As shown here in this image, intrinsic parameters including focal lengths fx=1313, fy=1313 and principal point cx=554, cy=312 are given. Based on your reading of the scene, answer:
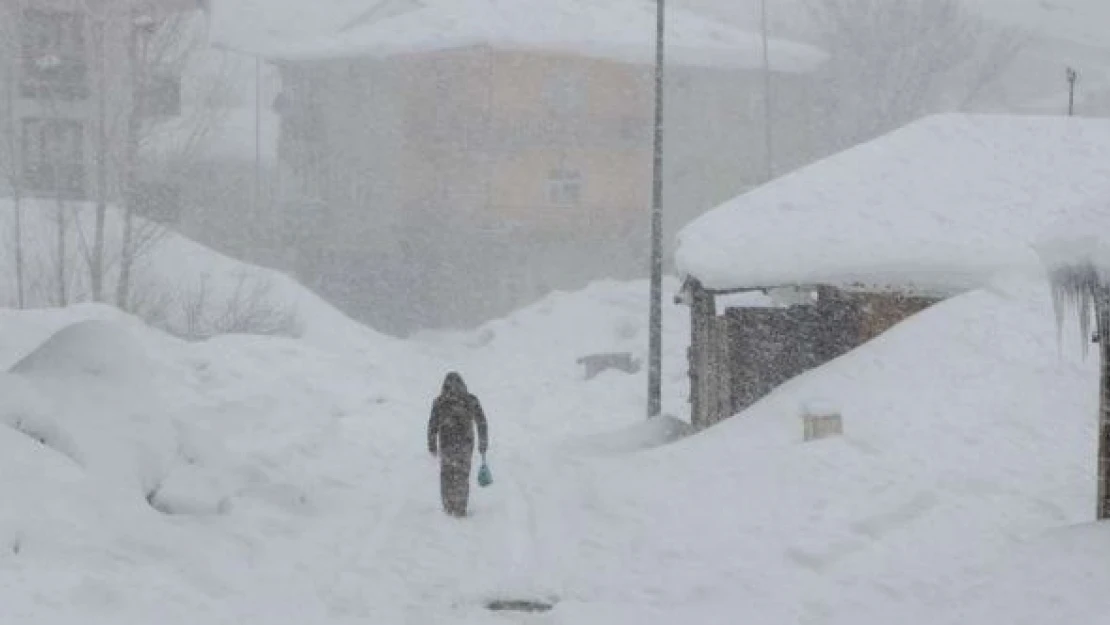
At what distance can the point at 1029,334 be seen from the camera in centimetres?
1864

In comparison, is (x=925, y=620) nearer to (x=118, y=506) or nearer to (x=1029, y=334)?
(x=118, y=506)

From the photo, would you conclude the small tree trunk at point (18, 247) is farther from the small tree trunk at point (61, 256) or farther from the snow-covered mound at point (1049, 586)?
the snow-covered mound at point (1049, 586)

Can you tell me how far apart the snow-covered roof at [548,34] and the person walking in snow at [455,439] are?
31465 millimetres

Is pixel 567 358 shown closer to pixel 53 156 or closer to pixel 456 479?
pixel 53 156

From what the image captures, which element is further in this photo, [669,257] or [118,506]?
[669,257]

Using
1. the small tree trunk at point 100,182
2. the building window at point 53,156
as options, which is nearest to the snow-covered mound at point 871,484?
the small tree trunk at point 100,182

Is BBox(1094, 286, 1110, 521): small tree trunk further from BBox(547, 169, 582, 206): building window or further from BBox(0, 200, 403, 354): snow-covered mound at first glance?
BBox(547, 169, 582, 206): building window

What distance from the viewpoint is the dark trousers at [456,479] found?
13.8m

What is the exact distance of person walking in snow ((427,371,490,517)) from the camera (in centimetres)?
1380

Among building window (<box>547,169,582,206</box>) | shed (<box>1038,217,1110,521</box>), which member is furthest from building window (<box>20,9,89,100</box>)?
shed (<box>1038,217,1110,521</box>)

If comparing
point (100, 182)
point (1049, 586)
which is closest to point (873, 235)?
point (1049, 586)

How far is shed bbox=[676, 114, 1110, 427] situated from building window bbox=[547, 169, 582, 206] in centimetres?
2207

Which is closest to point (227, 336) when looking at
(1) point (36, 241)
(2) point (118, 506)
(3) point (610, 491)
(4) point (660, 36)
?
(1) point (36, 241)

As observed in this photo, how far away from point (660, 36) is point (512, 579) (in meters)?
13.6
